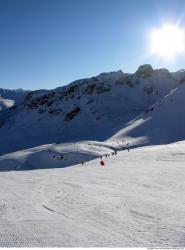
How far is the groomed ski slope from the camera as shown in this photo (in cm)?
932

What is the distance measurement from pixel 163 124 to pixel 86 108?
3842cm

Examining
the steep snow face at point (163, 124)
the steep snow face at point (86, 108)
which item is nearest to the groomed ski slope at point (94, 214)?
the steep snow face at point (163, 124)

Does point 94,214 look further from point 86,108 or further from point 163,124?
point 86,108

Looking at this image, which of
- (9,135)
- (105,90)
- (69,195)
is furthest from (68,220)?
(105,90)

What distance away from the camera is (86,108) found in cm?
10938

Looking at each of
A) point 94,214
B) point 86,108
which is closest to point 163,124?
point 86,108

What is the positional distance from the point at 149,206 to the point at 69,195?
396 centimetres

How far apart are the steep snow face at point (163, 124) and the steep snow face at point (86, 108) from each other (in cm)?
1118

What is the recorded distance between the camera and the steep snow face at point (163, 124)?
2712 inches

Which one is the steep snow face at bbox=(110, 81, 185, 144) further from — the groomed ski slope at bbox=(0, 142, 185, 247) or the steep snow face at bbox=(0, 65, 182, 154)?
the groomed ski slope at bbox=(0, 142, 185, 247)

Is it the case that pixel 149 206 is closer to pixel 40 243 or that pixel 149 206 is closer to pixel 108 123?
pixel 40 243

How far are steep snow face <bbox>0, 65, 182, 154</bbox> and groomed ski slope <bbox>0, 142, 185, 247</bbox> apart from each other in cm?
6889

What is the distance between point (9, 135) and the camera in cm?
10619

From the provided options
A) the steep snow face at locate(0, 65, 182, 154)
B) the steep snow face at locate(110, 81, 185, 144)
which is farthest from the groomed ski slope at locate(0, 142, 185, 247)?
the steep snow face at locate(0, 65, 182, 154)
